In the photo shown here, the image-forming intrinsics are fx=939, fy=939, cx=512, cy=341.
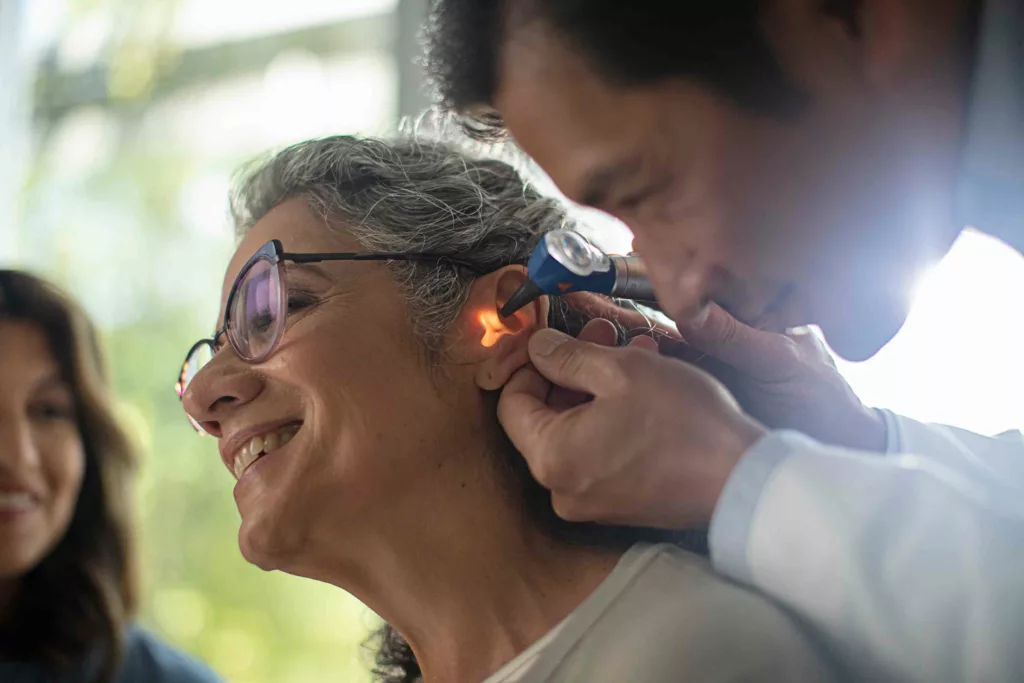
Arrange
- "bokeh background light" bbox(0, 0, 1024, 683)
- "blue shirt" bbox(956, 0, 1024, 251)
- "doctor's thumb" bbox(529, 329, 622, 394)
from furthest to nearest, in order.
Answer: "bokeh background light" bbox(0, 0, 1024, 683) → "doctor's thumb" bbox(529, 329, 622, 394) → "blue shirt" bbox(956, 0, 1024, 251)

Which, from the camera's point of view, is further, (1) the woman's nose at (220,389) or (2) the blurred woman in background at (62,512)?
(2) the blurred woman in background at (62,512)

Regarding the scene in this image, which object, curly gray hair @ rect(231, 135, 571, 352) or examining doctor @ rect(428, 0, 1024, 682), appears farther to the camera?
curly gray hair @ rect(231, 135, 571, 352)

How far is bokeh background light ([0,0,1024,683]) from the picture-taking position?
6.75 ft

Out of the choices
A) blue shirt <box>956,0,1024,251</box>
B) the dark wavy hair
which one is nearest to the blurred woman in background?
the dark wavy hair

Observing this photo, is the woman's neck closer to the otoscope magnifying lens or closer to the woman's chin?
the woman's chin

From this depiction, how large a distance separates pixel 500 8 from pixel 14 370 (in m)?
1.46

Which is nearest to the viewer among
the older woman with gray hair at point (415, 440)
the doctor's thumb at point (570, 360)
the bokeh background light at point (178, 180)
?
the doctor's thumb at point (570, 360)

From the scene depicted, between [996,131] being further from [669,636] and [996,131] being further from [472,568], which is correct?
[472,568]

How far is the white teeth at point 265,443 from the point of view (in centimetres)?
113

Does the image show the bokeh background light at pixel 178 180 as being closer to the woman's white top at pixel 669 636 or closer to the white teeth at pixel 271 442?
the white teeth at pixel 271 442

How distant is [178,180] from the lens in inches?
93.1

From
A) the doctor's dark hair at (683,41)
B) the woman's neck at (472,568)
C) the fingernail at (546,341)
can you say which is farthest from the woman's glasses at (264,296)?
the doctor's dark hair at (683,41)

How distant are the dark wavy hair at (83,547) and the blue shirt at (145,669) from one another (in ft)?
0.07

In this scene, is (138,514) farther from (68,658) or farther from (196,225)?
(196,225)
